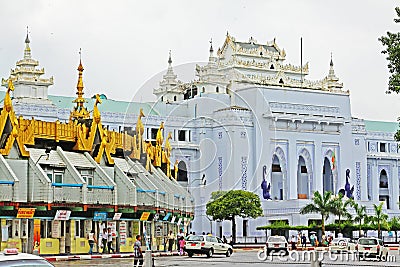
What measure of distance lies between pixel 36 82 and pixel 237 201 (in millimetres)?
25553

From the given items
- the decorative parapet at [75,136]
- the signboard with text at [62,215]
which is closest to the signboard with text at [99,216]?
the signboard with text at [62,215]

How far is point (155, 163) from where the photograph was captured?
186 ft

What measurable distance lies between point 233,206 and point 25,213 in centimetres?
4127

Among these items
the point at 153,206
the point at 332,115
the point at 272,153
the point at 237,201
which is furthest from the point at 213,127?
the point at 153,206

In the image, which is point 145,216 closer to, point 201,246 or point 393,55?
point 201,246

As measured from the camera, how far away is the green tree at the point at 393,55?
2341cm

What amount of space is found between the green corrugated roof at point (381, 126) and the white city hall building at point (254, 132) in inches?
300

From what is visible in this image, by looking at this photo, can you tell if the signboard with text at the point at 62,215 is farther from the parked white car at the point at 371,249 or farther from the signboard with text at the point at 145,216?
the parked white car at the point at 371,249

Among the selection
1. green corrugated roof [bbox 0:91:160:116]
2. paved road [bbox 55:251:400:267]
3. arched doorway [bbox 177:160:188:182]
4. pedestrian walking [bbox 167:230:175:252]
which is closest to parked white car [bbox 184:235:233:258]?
paved road [bbox 55:251:400:267]

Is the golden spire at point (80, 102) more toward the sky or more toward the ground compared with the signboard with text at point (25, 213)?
more toward the sky

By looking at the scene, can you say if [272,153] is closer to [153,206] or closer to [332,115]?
[332,115]

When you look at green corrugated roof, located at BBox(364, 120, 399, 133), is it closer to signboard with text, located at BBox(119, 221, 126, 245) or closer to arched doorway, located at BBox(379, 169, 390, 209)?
arched doorway, located at BBox(379, 169, 390, 209)

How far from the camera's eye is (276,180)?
102438mm

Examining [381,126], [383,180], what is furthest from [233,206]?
[381,126]
